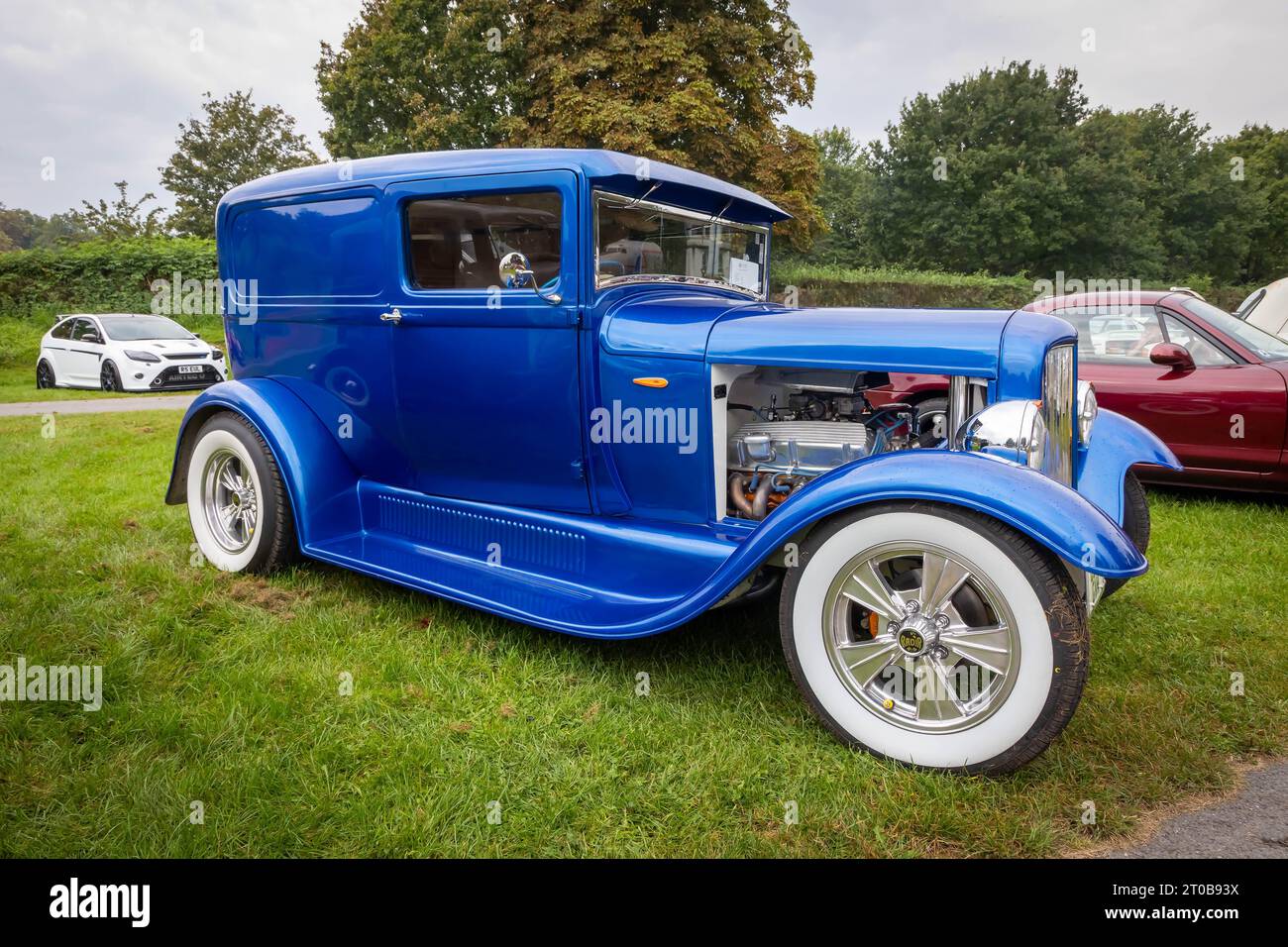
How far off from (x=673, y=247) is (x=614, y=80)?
15.9 meters

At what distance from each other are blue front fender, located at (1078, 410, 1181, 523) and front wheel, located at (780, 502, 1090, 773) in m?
1.15

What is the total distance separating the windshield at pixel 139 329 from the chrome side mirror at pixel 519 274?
11886mm

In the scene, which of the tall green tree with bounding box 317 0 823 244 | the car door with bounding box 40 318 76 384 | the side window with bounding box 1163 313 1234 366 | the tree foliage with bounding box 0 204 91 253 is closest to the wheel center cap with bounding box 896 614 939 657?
the side window with bounding box 1163 313 1234 366

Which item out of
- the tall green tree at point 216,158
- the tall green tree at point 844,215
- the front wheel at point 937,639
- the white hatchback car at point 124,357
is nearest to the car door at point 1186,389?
the front wheel at point 937,639

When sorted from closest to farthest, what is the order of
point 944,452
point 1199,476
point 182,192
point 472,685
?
point 944,452
point 472,685
point 1199,476
point 182,192

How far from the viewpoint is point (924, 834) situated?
2.24m

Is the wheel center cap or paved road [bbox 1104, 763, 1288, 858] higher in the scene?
the wheel center cap

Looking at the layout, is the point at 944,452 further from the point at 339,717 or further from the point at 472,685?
the point at 339,717

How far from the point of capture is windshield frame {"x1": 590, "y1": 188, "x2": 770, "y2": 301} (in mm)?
3244

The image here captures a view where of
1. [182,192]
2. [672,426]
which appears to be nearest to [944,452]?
[672,426]

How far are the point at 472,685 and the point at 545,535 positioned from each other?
2.41 ft

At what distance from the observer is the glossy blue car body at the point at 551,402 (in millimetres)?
2695

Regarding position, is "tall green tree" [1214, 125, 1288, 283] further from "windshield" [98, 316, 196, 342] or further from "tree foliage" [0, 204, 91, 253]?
"tree foliage" [0, 204, 91, 253]

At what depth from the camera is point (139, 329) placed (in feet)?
41.9
